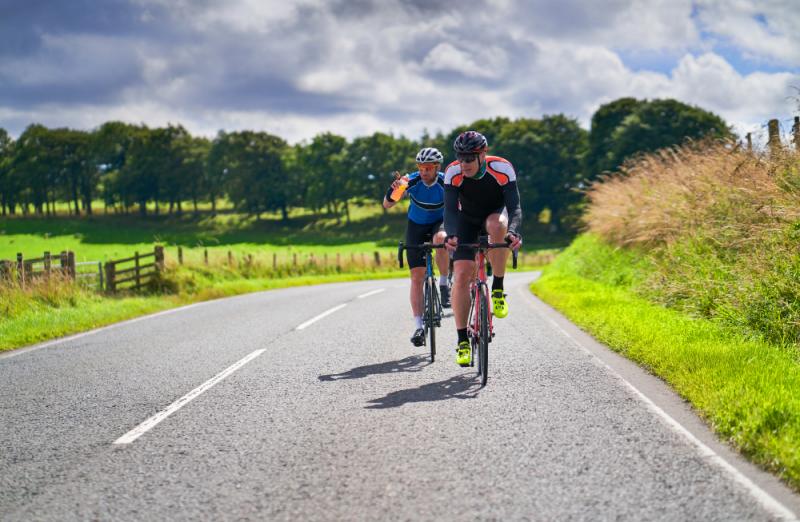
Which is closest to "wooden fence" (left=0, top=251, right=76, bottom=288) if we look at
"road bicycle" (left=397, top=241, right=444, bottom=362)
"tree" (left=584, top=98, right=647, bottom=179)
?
"road bicycle" (left=397, top=241, right=444, bottom=362)

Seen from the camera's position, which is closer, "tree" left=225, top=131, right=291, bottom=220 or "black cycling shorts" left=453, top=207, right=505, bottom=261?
"black cycling shorts" left=453, top=207, right=505, bottom=261

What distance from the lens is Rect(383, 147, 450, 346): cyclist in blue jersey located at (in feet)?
24.8

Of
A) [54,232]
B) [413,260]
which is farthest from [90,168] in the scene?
[413,260]

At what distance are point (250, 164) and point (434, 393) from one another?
83940mm

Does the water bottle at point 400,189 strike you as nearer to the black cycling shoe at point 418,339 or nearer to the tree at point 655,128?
the black cycling shoe at point 418,339

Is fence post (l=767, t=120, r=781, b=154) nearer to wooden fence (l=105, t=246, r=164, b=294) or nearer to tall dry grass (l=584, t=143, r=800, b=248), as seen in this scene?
tall dry grass (l=584, t=143, r=800, b=248)

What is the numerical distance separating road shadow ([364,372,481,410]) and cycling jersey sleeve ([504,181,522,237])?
1496 mm

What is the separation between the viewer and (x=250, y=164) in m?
86.3

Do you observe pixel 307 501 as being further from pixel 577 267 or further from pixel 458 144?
pixel 577 267

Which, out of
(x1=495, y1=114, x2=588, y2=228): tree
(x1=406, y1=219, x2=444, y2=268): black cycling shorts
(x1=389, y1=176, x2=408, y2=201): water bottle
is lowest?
(x1=406, y1=219, x2=444, y2=268): black cycling shorts

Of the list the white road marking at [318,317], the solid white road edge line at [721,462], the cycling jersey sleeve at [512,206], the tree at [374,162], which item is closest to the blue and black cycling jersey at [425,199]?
the cycling jersey sleeve at [512,206]

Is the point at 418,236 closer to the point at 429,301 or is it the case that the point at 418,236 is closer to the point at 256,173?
the point at 429,301

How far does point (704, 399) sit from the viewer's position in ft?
16.7

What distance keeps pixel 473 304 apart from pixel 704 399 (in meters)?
2.38
